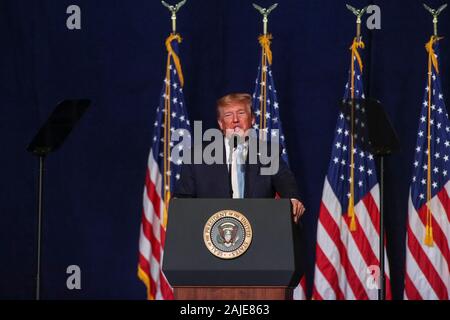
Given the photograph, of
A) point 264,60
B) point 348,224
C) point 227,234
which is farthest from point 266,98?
point 227,234

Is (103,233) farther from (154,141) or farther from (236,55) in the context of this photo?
(236,55)

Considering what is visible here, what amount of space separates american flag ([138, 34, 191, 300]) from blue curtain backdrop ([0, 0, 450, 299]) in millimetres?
452

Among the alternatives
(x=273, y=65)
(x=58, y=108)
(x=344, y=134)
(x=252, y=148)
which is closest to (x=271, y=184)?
(x=252, y=148)

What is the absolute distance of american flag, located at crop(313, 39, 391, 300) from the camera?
24.7 feet

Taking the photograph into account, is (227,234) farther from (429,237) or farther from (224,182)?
(429,237)

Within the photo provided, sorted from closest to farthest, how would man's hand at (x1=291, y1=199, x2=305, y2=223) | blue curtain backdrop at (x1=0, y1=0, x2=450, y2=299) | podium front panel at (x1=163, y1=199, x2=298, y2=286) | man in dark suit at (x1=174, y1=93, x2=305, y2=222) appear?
podium front panel at (x1=163, y1=199, x2=298, y2=286) → man's hand at (x1=291, y1=199, x2=305, y2=223) → man in dark suit at (x1=174, y1=93, x2=305, y2=222) → blue curtain backdrop at (x1=0, y1=0, x2=450, y2=299)

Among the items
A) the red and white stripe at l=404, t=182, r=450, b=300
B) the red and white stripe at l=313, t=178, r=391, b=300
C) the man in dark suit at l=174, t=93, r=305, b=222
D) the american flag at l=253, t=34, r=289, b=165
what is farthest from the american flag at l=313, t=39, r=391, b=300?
the man in dark suit at l=174, t=93, r=305, b=222

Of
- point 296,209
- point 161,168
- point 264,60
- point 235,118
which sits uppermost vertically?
point 264,60

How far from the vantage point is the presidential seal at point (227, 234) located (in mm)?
4363

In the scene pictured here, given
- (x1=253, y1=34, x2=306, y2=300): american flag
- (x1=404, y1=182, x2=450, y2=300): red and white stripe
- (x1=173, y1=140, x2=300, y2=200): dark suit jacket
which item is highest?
(x1=253, y1=34, x2=306, y2=300): american flag

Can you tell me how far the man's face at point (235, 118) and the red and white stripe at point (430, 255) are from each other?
2.82m

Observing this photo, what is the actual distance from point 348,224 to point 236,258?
3370mm

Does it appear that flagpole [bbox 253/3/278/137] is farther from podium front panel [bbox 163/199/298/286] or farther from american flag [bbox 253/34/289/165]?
podium front panel [bbox 163/199/298/286]

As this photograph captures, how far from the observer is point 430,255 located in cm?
748
